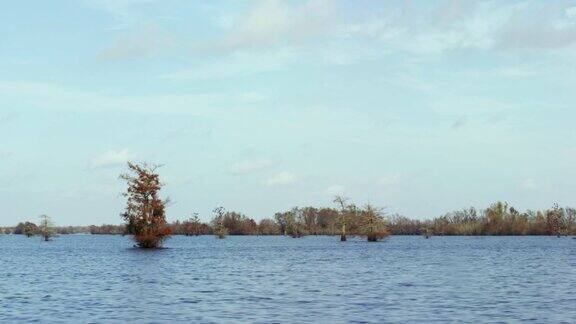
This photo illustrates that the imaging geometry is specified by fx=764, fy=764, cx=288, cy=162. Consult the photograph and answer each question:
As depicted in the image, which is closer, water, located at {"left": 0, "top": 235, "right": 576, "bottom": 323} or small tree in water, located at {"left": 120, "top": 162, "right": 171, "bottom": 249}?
water, located at {"left": 0, "top": 235, "right": 576, "bottom": 323}

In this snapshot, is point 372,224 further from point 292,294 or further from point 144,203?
point 292,294

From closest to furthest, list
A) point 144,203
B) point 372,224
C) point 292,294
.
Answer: point 292,294 → point 144,203 → point 372,224

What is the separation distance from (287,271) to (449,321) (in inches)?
1539

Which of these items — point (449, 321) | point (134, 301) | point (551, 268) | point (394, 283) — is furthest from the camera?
point (551, 268)

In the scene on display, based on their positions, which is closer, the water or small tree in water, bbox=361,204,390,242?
the water

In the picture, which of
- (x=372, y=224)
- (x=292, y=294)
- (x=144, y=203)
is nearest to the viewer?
(x=292, y=294)

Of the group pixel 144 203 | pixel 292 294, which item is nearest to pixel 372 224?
pixel 144 203

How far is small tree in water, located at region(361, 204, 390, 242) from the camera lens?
15388 centimetres

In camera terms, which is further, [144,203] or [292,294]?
[144,203]

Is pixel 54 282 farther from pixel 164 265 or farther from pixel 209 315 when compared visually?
pixel 209 315

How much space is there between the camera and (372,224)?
160000mm

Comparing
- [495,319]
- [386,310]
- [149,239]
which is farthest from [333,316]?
[149,239]

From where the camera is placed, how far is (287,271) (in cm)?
7475

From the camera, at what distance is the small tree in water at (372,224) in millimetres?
153875
